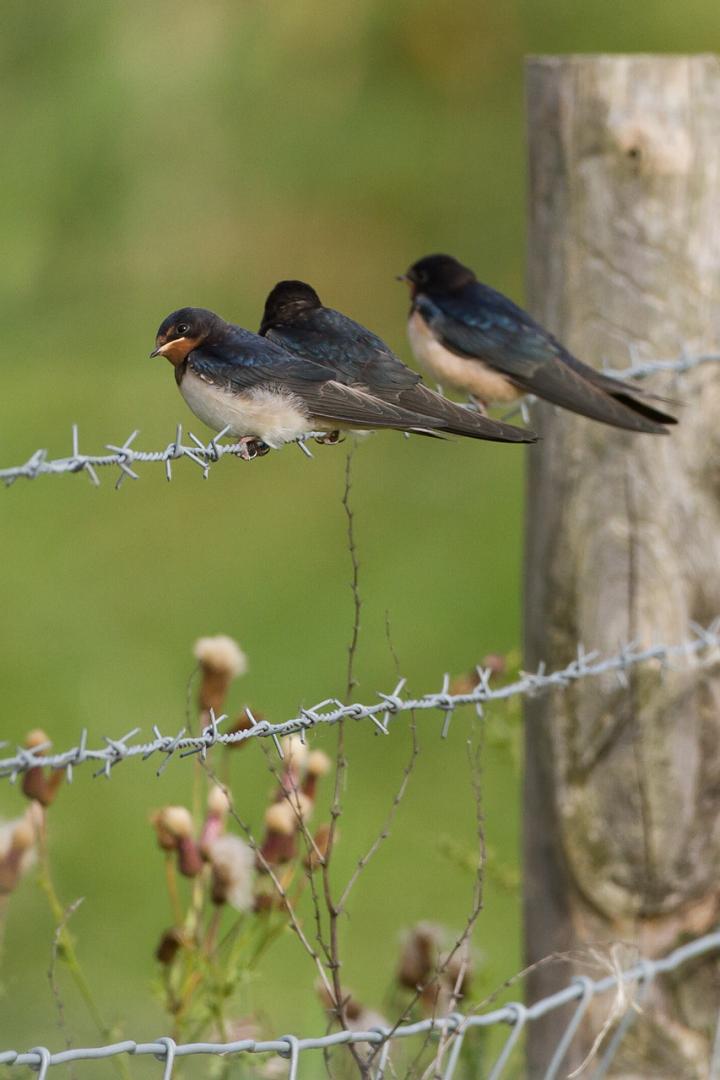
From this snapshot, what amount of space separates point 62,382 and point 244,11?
13.1 ft

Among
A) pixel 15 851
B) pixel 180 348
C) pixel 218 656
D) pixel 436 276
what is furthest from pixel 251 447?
pixel 436 276

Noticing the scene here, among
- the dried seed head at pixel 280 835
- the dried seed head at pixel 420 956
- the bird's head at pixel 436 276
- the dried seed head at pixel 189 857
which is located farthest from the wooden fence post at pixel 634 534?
the dried seed head at pixel 189 857

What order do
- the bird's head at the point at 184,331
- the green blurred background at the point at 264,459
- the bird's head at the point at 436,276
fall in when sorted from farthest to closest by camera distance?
the green blurred background at the point at 264,459 → the bird's head at the point at 436,276 → the bird's head at the point at 184,331

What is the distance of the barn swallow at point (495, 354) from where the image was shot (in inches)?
131

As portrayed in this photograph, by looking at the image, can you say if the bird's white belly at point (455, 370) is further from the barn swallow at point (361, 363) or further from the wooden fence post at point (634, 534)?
the barn swallow at point (361, 363)

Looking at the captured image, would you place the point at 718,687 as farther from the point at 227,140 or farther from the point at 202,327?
the point at 227,140

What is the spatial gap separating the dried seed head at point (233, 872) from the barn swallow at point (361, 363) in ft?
2.87

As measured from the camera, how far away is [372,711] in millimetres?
2607

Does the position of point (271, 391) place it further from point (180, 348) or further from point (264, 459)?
point (264, 459)

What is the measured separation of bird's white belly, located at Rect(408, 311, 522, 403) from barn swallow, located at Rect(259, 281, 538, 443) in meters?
1.07

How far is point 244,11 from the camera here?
14.9 m

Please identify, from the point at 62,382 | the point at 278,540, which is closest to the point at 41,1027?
the point at 278,540

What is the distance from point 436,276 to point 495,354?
428 millimetres

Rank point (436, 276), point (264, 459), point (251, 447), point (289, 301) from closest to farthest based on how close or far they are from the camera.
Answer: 1. point (289, 301)
2. point (251, 447)
3. point (436, 276)
4. point (264, 459)
